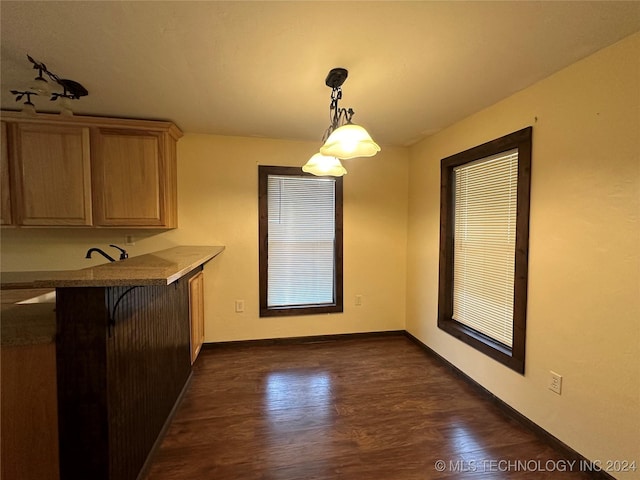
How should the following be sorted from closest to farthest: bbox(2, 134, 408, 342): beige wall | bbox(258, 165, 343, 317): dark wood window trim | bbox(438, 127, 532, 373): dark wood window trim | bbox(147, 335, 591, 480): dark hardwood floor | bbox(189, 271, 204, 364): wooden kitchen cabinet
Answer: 1. bbox(147, 335, 591, 480): dark hardwood floor
2. bbox(438, 127, 532, 373): dark wood window trim
3. bbox(189, 271, 204, 364): wooden kitchen cabinet
4. bbox(2, 134, 408, 342): beige wall
5. bbox(258, 165, 343, 317): dark wood window trim

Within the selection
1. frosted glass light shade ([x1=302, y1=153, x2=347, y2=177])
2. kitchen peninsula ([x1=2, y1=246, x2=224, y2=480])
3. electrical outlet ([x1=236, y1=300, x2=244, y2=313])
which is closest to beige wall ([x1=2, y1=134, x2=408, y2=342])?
electrical outlet ([x1=236, y1=300, x2=244, y2=313])

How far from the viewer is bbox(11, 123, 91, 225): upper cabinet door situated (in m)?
2.48

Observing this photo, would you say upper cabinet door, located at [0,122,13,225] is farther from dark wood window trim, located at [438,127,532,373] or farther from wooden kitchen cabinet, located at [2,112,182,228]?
dark wood window trim, located at [438,127,532,373]

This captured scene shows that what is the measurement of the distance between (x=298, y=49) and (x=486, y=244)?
211 cm

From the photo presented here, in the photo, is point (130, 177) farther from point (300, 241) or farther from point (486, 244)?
point (486, 244)

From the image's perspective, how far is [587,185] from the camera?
64.7 inches

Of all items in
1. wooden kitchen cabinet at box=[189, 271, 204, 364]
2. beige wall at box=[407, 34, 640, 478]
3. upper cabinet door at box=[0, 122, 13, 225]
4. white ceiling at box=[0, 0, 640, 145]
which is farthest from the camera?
wooden kitchen cabinet at box=[189, 271, 204, 364]

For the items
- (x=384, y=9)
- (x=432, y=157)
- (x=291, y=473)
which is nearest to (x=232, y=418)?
(x=291, y=473)

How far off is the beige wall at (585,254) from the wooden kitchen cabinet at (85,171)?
3063 mm

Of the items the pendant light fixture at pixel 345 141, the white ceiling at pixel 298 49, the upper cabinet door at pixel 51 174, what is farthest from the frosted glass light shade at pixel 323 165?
the upper cabinet door at pixel 51 174

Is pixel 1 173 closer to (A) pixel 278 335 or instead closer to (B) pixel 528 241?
(A) pixel 278 335

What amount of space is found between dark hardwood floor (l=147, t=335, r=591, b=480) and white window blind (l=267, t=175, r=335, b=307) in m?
0.82

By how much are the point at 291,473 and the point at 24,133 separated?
11.1ft

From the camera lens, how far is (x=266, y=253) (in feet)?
10.8
